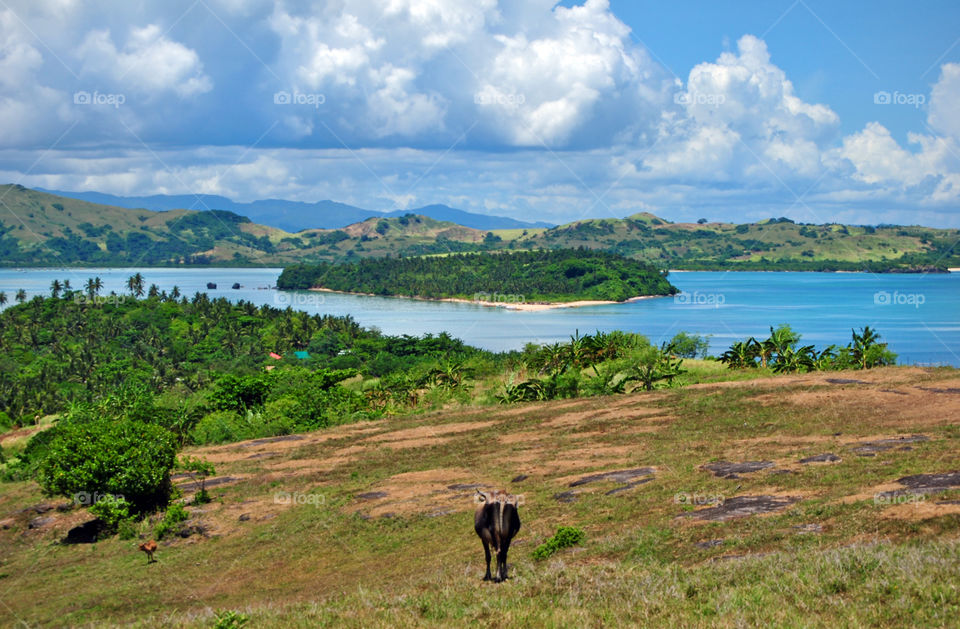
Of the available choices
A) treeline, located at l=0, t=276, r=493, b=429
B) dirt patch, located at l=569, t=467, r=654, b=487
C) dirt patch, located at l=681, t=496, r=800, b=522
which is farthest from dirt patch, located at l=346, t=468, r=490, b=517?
treeline, located at l=0, t=276, r=493, b=429

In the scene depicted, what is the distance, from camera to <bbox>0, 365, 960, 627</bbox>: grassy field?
45.9 ft

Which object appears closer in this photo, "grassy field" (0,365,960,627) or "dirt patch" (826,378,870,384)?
"grassy field" (0,365,960,627)

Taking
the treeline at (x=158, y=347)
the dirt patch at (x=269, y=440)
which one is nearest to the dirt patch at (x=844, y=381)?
the dirt patch at (x=269, y=440)

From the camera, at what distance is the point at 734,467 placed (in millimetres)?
28672

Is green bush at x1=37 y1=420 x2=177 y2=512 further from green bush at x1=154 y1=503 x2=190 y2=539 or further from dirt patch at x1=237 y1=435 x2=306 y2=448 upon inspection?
dirt patch at x1=237 y1=435 x2=306 y2=448

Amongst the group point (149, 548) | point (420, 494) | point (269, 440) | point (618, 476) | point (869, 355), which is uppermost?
point (869, 355)

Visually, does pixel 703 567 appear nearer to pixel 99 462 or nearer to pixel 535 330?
pixel 99 462

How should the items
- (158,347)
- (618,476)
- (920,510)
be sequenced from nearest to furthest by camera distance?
(920,510) → (618,476) → (158,347)

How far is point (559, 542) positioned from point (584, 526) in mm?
2802

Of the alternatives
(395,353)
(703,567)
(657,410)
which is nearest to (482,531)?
(703,567)

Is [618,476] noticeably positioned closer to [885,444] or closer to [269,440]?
[885,444]

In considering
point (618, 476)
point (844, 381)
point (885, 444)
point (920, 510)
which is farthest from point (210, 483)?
point (844, 381)

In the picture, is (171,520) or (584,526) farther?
(171,520)

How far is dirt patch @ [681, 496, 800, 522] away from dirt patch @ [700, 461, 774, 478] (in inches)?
153
